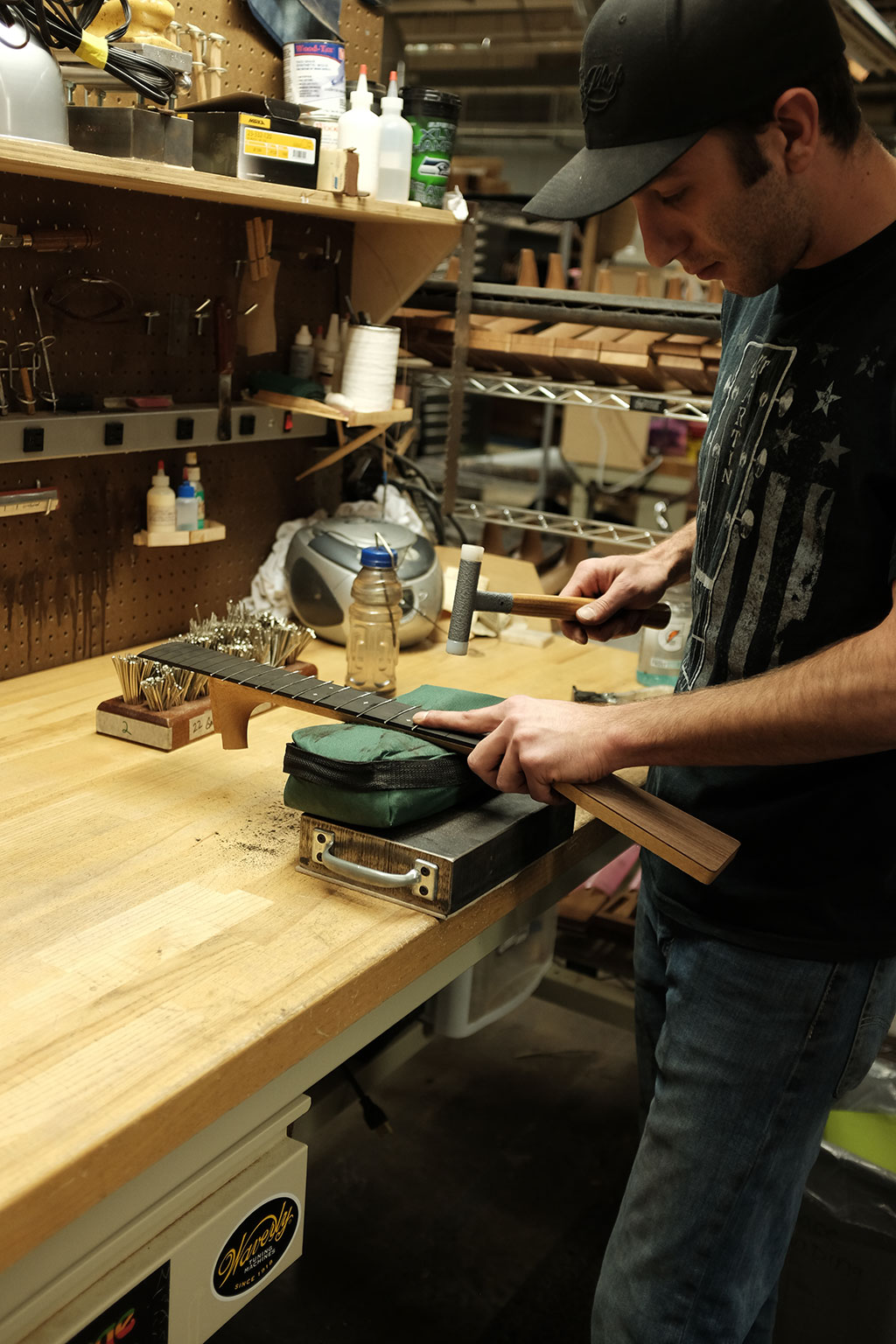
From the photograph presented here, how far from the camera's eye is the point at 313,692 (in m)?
1.28

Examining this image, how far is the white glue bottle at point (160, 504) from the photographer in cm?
179

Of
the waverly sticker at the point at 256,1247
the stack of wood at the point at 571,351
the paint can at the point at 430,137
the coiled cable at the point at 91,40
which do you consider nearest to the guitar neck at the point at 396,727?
the waverly sticker at the point at 256,1247

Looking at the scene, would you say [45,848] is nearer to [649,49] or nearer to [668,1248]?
[668,1248]

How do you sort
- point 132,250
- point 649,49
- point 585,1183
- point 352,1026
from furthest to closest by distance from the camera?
1. point 585,1183
2. point 132,250
3. point 352,1026
4. point 649,49

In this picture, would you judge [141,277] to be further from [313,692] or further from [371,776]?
[371,776]

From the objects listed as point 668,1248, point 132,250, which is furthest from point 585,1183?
point 132,250

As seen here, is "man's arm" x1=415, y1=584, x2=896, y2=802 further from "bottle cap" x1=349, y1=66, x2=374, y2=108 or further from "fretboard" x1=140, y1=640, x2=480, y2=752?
"bottle cap" x1=349, y1=66, x2=374, y2=108

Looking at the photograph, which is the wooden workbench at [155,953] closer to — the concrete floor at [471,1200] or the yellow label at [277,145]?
the yellow label at [277,145]

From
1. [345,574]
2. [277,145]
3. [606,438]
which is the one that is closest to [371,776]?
[345,574]

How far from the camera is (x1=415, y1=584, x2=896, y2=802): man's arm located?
93cm

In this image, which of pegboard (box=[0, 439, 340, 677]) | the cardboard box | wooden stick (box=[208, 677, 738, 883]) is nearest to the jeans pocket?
wooden stick (box=[208, 677, 738, 883])

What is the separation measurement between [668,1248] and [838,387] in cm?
84

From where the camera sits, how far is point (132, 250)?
5.58ft

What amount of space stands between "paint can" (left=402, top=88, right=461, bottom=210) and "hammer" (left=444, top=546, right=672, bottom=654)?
2.99ft
